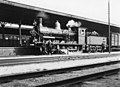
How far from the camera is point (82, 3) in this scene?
35469 millimetres

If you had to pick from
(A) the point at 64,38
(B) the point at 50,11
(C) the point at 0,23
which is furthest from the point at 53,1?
(C) the point at 0,23

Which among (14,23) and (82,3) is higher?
(82,3)

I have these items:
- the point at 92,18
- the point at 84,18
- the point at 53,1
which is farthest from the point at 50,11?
the point at 92,18

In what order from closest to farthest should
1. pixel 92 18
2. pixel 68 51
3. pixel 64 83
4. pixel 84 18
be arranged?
pixel 64 83
pixel 68 51
pixel 84 18
pixel 92 18

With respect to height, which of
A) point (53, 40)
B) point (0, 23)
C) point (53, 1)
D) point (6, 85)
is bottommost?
point (6, 85)

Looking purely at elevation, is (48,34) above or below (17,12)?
below

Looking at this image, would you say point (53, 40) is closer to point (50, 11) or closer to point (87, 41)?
point (50, 11)

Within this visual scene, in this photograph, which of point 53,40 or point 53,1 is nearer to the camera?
point 53,40

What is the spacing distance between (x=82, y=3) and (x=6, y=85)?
30264mm

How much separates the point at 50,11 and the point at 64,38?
394 cm

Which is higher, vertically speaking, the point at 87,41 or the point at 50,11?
the point at 50,11

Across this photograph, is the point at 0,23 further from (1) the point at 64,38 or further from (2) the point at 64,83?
(2) the point at 64,83

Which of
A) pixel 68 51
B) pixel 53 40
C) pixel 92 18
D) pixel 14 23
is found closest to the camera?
pixel 53 40

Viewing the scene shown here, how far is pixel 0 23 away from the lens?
26.0m
